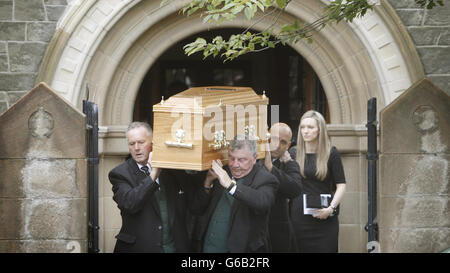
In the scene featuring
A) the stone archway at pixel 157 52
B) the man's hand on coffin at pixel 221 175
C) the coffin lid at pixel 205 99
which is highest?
the stone archway at pixel 157 52

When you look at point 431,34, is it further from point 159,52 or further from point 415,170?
point 159,52

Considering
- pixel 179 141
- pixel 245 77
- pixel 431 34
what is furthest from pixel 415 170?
pixel 245 77

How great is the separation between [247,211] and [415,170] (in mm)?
1278

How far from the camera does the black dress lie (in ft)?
17.1

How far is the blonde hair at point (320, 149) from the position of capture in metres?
5.15

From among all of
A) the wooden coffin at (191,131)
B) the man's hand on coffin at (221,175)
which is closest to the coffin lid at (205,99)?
Answer: the wooden coffin at (191,131)

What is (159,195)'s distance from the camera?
426 cm

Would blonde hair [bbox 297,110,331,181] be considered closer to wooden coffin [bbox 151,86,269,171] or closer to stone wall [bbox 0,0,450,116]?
wooden coffin [bbox 151,86,269,171]

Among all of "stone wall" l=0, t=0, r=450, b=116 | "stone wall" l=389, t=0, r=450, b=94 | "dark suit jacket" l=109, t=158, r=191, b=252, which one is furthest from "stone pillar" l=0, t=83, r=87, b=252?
"stone wall" l=389, t=0, r=450, b=94

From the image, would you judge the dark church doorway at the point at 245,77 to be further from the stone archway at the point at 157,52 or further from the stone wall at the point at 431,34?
the stone wall at the point at 431,34

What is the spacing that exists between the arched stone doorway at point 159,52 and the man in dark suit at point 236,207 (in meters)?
2.51

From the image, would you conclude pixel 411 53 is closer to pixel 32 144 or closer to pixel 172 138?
pixel 172 138

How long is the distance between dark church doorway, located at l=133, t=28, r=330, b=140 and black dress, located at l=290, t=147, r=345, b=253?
9.98ft
